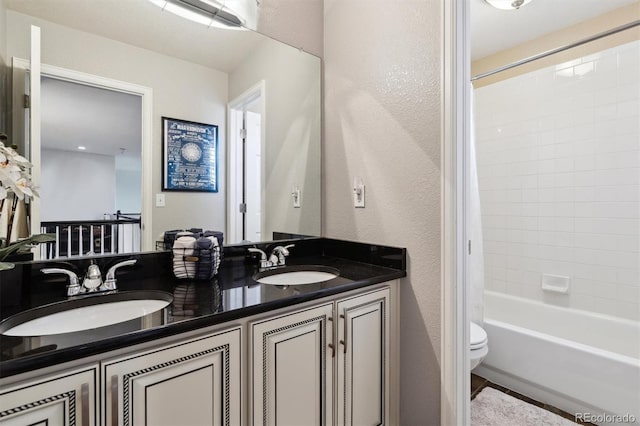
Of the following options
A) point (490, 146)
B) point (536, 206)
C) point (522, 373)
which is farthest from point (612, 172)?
point (522, 373)

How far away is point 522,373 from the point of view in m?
1.85

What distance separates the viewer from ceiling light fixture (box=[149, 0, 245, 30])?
1382mm

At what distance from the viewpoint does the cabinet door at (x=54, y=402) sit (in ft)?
2.02

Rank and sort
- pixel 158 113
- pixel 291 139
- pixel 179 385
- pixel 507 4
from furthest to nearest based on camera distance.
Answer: pixel 507 4, pixel 291 139, pixel 158 113, pixel 179 385

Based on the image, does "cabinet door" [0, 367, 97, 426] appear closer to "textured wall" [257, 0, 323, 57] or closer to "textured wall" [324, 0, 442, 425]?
"textured wall" [324, 0, 442, 425]

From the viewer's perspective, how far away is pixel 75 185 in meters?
1.15

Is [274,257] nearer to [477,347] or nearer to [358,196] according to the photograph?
[358,196]

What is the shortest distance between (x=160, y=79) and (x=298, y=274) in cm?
107

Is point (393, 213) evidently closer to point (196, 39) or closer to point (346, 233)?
point (346, 233)

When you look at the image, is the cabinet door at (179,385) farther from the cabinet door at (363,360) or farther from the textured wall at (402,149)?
the textured wall at (402,149)

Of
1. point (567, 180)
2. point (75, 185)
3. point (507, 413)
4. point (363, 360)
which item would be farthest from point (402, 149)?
point (567, 180)

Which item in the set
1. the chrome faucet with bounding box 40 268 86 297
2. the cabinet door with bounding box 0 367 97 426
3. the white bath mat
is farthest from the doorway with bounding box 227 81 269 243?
the white bath mat

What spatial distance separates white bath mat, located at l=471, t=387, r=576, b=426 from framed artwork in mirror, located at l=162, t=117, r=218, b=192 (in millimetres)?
1814

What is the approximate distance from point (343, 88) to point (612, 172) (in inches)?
74.1
